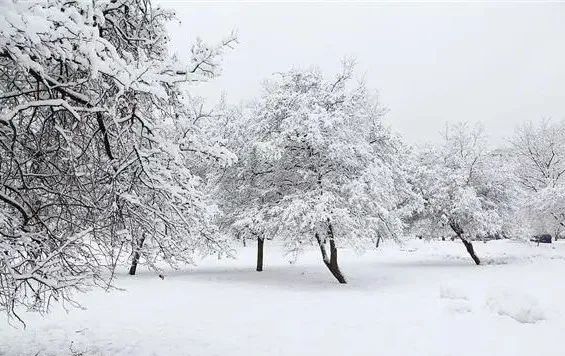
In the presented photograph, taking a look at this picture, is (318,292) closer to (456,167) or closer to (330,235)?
(330,235)

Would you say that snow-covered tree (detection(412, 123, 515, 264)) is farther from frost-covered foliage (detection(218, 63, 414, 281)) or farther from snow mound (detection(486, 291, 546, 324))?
snow mound (detection(486, 291, 546, 324))

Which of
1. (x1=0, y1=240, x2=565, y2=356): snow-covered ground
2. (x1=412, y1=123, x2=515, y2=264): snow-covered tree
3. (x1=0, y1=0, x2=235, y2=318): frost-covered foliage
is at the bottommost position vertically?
(x1=0, y1=240, x2=565, y2=356): snow-covered ground

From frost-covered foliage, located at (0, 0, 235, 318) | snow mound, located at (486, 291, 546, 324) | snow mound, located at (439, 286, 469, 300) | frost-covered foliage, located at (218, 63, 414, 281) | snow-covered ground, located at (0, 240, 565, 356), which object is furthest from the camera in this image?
frost-covered foliage, located at (218, 63, 414, 281)

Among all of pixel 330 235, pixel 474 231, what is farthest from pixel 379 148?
pixel 474 231

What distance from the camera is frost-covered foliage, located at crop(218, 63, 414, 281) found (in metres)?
15.6

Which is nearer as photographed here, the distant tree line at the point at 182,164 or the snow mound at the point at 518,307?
the distant tree line at the point at 182,164

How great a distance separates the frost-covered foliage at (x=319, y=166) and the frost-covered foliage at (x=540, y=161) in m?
18.2

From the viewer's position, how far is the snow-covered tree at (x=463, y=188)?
23703 millimetres

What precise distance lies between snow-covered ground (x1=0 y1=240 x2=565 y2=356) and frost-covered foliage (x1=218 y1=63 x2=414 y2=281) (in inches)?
93.4

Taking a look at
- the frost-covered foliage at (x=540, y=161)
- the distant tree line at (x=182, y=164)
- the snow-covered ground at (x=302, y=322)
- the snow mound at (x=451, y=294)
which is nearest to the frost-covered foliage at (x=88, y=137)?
the distant tree line at (x=182, y=164)

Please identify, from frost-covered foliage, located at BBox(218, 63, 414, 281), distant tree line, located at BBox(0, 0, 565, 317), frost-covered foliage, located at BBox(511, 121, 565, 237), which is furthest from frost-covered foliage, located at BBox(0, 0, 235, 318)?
frost-covered foliage, located at BBox(511, 121, 565, 237)

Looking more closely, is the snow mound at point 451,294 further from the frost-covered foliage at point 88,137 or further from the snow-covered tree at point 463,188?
the snow-covered tree at point 463,188

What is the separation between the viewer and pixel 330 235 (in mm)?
15969

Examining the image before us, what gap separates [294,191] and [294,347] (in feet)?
32.3
